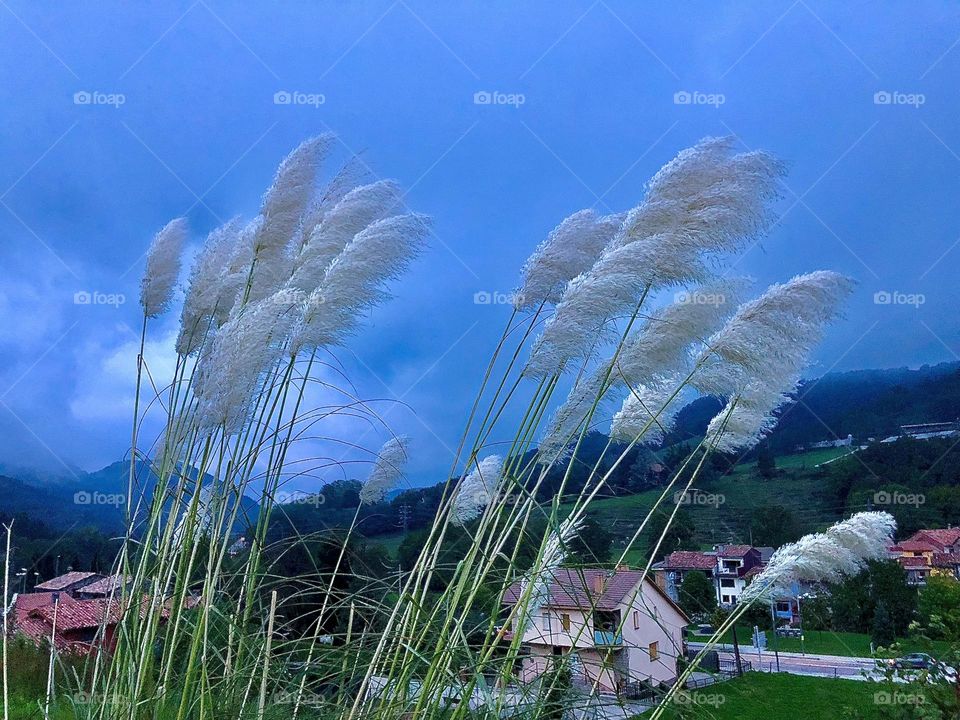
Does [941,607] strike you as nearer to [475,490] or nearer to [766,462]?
[766,462]

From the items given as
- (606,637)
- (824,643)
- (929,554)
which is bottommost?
(824,643)

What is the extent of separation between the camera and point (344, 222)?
1.78 meters

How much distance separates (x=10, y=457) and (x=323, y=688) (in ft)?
19.0

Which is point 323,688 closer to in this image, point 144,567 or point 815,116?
point 144,567

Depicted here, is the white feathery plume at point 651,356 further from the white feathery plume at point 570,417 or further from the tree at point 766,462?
the tree at point 766,462

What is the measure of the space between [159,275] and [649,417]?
4.73 feet

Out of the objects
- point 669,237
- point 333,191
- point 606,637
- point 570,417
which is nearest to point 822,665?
point 606,637

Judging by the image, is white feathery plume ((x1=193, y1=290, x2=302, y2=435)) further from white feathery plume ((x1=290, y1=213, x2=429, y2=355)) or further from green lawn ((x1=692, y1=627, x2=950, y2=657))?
green lawn ((x1=692, y1=627, x2=950, y2=657))

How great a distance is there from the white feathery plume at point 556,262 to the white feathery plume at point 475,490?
409 millimetres

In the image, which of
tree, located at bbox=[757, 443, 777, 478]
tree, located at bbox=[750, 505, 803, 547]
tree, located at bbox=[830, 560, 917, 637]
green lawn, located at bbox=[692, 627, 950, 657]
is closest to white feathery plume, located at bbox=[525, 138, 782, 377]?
tree, located at bbox=[750, 505, 803, 547]

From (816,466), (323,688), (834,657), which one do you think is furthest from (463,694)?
(834,657)

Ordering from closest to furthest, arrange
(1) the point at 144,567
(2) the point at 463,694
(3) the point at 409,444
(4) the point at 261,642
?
1. (2) the point at 463,694
2. (4) the point at 261,642
3. (1) the point at 144,567
4. (3) the point at 409,444

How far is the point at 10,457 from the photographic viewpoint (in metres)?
5.97

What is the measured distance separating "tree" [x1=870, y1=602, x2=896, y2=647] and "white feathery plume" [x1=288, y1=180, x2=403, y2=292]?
196 inches
